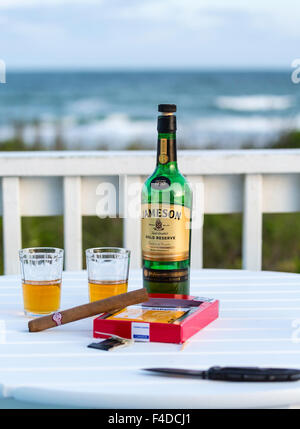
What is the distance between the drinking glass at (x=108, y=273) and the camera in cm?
110

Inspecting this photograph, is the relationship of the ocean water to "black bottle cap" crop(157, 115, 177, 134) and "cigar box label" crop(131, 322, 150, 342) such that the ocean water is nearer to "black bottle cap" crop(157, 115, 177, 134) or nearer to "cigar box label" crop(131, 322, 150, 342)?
"black bottle cap" crop(157, 115, 177, 134)

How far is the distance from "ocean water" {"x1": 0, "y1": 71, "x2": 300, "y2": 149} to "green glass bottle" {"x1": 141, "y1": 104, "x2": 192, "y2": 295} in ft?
35.1

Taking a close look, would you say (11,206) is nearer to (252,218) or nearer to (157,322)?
(252,218)

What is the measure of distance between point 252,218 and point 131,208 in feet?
1.18

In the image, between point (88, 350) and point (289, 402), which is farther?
point (88, 350)

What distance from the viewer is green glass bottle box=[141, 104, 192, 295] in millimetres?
1030

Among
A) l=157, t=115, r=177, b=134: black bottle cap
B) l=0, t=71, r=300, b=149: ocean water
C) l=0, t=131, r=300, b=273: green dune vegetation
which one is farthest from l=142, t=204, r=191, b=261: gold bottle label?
l=0, t=71, r=300, b=149: ocean water

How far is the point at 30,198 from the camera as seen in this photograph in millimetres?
1888

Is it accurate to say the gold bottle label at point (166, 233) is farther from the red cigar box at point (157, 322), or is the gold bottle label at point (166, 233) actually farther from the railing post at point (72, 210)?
the railing post at point (72, 210)

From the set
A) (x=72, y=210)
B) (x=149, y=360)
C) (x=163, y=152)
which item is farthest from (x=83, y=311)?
(x=72, y=210)

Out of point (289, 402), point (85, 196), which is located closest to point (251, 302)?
point (289, 402)

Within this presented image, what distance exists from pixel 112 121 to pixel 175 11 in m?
3.40

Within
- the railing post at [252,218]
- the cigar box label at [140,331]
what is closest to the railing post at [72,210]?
the railing post at [252,218]
